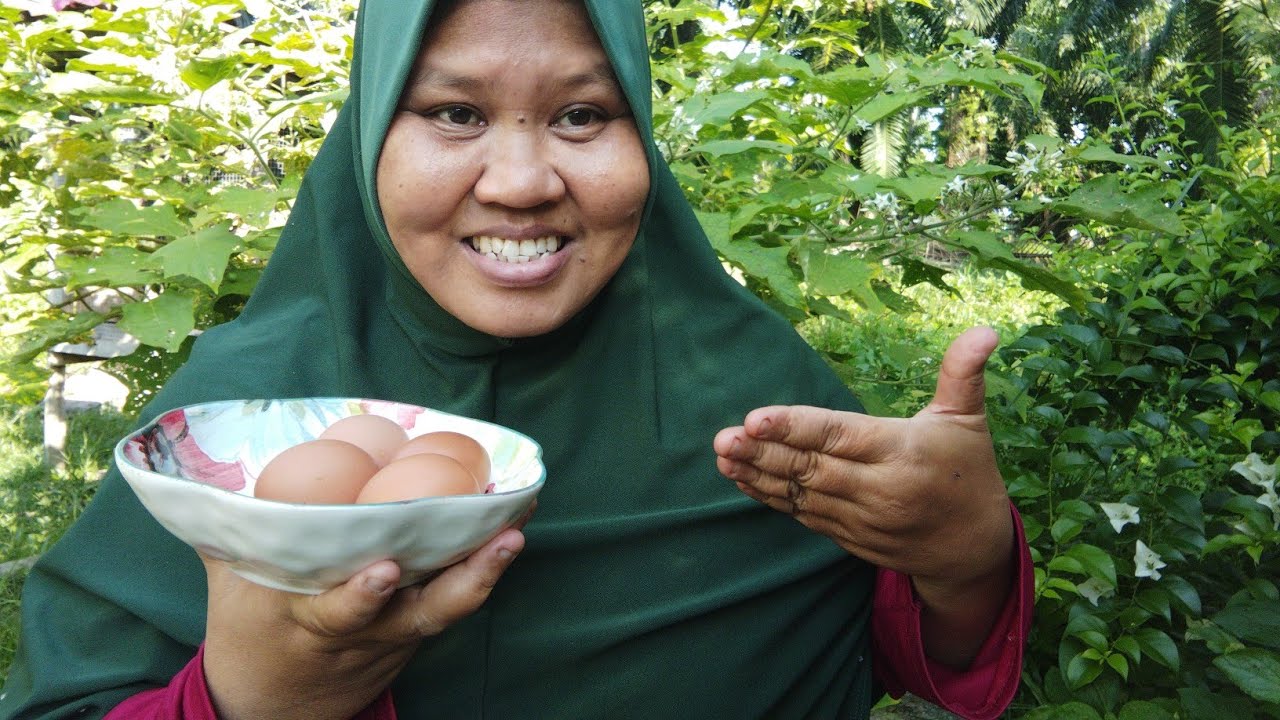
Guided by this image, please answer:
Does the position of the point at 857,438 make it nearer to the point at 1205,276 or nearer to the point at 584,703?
the point at 584,703

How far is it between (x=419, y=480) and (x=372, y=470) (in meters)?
0.13

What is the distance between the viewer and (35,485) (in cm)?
475

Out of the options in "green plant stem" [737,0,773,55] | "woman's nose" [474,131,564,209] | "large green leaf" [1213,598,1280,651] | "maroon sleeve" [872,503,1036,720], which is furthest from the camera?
"green plant stem" [737,0,773,55]

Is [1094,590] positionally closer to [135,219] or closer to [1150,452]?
[1150,452]

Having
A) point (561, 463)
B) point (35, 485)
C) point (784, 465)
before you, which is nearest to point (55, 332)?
point (561, 463)

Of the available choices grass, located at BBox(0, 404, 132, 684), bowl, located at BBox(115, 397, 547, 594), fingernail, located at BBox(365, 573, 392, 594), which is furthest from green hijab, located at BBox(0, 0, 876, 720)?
grass, located at BBox(0, 404, 132, 684)

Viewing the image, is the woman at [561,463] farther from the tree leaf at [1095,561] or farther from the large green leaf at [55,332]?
the large green leaf at [55,332]

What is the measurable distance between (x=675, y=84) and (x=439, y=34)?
1320 mm

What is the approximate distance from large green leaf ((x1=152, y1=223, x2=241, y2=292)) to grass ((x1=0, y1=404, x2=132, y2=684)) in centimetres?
180

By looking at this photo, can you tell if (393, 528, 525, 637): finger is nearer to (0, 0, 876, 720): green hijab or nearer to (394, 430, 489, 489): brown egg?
(394, 430, 489, 489): brown egg

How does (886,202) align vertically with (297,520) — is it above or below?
below

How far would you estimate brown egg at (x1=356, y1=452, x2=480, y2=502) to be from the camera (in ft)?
3.46

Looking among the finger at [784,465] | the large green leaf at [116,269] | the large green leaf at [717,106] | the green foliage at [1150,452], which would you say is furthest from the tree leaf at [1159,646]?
the large green leaf at [116,269]

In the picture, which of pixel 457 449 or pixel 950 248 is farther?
pixel 950 248
